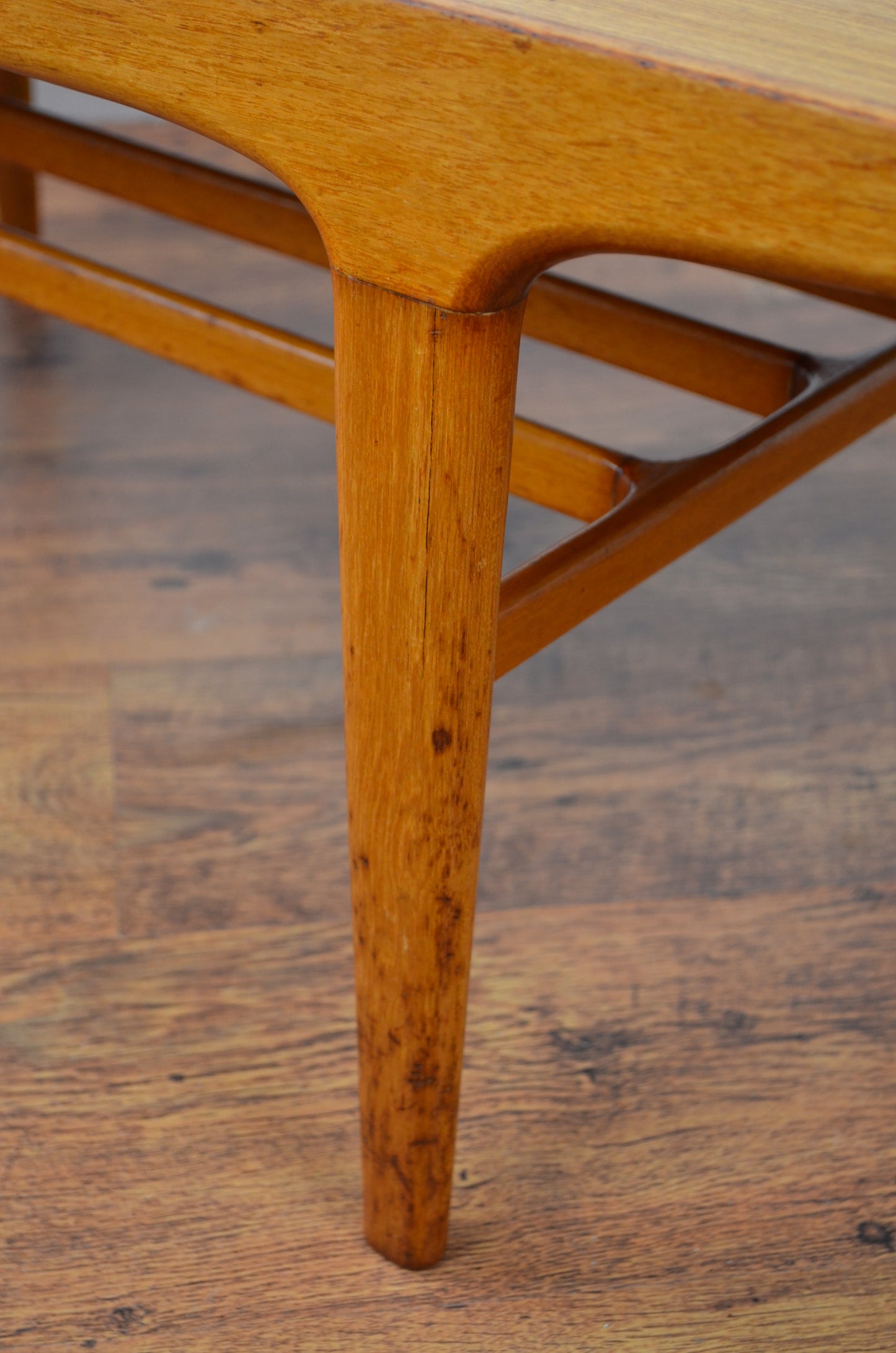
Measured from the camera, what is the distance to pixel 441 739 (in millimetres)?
475

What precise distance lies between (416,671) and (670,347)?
12.1 inches

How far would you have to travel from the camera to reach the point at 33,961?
76 centimetres

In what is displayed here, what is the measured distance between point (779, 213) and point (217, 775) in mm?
641

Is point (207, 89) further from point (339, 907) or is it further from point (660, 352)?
point (339, 907)

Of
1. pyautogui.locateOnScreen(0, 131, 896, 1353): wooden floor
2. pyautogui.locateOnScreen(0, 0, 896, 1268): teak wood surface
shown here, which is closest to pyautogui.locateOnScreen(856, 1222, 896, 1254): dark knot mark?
pyautogui.locateOnScreen(0, 131, 896, 1353): wooden floor

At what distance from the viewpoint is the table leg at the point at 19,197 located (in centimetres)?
122

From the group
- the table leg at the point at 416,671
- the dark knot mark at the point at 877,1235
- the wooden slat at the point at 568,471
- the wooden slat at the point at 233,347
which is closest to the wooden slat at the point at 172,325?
the wooden slat at the point at 233,347

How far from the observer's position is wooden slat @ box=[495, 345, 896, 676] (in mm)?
526

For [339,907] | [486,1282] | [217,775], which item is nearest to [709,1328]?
[486,1282]

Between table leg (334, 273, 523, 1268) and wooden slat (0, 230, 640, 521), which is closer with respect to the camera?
table leg (334, 273, 523, 1268)

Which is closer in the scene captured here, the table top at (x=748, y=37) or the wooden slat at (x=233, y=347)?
the table top at (x=748, y=37)

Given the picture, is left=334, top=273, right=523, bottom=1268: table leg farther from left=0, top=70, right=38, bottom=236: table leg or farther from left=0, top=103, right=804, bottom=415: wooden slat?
left=0, top=70, right=38, bottom=236: table leg

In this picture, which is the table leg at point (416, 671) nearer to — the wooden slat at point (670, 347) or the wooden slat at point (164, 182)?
the wooden slat at point (670, 347)

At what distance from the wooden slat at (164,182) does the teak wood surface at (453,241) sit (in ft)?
1.06
